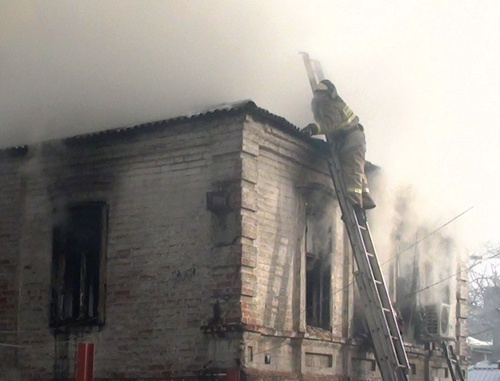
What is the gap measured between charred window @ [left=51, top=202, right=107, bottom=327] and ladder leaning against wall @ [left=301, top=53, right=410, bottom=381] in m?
3.24

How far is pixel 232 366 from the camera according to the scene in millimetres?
10461

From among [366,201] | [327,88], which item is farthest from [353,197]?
[327,88]

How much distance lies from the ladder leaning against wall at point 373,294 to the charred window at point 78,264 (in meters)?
3.24

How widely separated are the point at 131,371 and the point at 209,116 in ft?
11.2

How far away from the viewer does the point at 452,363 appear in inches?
607

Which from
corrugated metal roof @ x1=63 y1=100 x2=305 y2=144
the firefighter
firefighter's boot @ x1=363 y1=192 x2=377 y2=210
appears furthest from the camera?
firefighter's boot @ x1=363 y1=192 x2=377 y2=210

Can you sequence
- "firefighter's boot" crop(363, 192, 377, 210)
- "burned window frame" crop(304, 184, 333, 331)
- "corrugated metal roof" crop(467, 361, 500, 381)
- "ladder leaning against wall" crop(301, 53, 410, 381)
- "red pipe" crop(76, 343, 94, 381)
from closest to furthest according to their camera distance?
1. "red pipe" crop(76, 343, 94, 381)
2. "ladder leaning against wall" crop(301, 53, 410, 381)
3. "firefighter's boot" crop(363, 192, 377, 210)
4. "burned window frame" crop(304, 184, 333, 331)
5. "corrugated metal roof" crop(467, 361, 500, 381)

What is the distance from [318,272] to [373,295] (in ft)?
4.11

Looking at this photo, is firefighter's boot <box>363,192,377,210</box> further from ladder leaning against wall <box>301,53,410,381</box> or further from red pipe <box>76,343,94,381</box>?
red pipe <box>76,343,94,381</box>

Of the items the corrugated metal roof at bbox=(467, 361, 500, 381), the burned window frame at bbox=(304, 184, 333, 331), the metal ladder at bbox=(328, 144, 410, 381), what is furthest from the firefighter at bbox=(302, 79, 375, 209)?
the corrugated metal roof at bbox=(467, 361, 500, 381)

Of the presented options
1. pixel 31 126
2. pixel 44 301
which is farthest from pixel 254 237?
pixel 31 126

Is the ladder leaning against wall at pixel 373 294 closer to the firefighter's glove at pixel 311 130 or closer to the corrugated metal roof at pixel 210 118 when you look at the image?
the firefighter's glove at pixel 311 130

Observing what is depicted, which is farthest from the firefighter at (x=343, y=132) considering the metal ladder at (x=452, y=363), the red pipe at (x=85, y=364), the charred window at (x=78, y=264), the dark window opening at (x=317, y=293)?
the red pipe at (x=85, y=364)

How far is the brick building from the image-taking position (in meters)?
10.9
